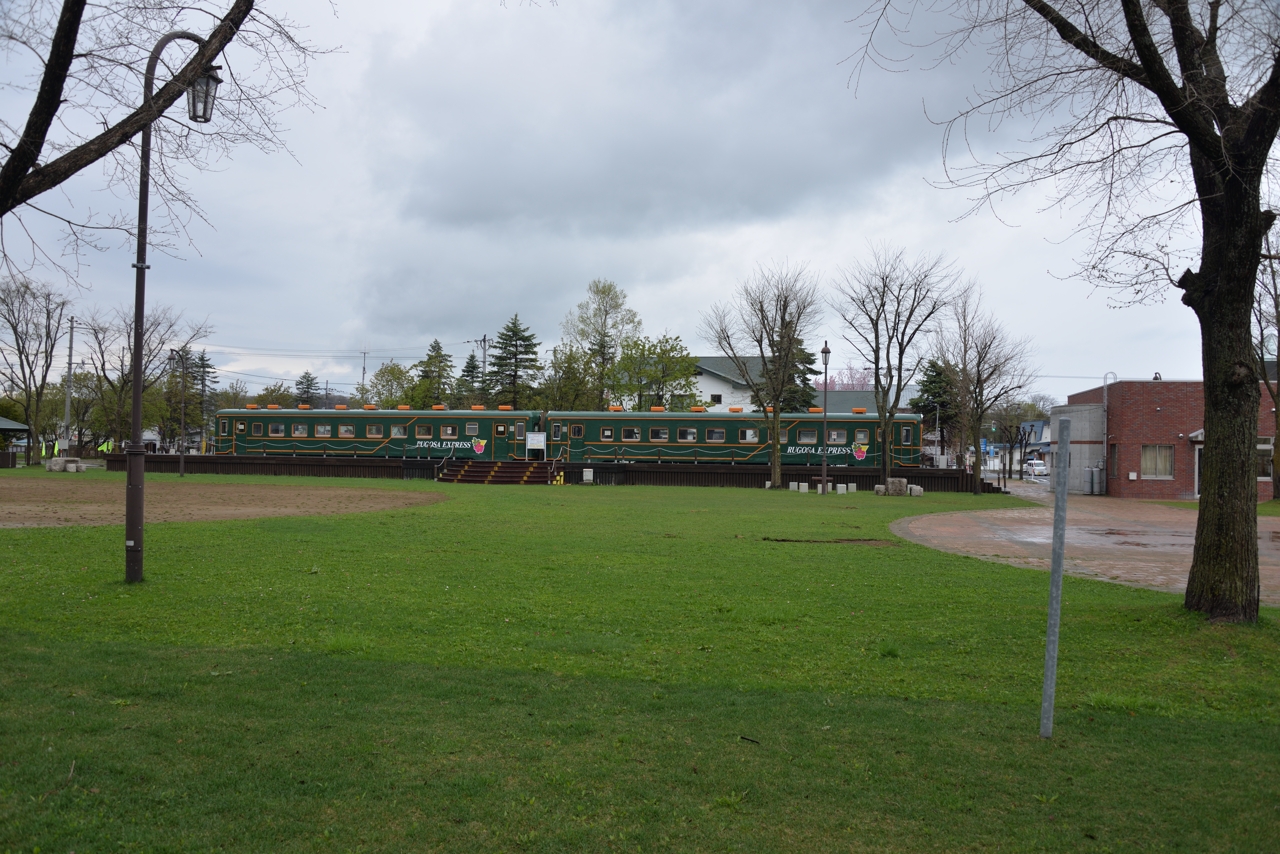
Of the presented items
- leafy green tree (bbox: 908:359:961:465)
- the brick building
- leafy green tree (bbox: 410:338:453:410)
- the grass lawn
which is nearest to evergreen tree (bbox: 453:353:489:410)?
leafy green tree (bbox: 410:338:453:410)

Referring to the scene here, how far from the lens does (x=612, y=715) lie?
5043 mm

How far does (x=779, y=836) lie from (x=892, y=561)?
9309 millimetres

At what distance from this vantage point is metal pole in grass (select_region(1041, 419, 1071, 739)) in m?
4.18

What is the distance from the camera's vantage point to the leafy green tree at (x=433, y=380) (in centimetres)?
6856

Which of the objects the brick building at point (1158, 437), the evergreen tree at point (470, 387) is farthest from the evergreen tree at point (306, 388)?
the brick building at point (1158, 437)

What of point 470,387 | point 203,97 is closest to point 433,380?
point 470,387

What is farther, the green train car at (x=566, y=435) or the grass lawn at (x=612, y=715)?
the green train car at (x=566, y=435)

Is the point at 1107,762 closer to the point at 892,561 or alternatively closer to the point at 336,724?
the point at 336,724

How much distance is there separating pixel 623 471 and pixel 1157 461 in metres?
23.3

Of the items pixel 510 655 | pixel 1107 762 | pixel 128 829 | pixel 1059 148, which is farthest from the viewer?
pixel 1059 148

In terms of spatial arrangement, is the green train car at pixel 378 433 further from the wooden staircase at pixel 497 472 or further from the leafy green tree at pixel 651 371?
the leafy green tree at pixel 651 371

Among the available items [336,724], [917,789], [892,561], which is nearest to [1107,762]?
[917,789]

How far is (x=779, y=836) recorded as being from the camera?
11.7 ft

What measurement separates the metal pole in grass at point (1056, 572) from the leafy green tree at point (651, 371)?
50.4m
